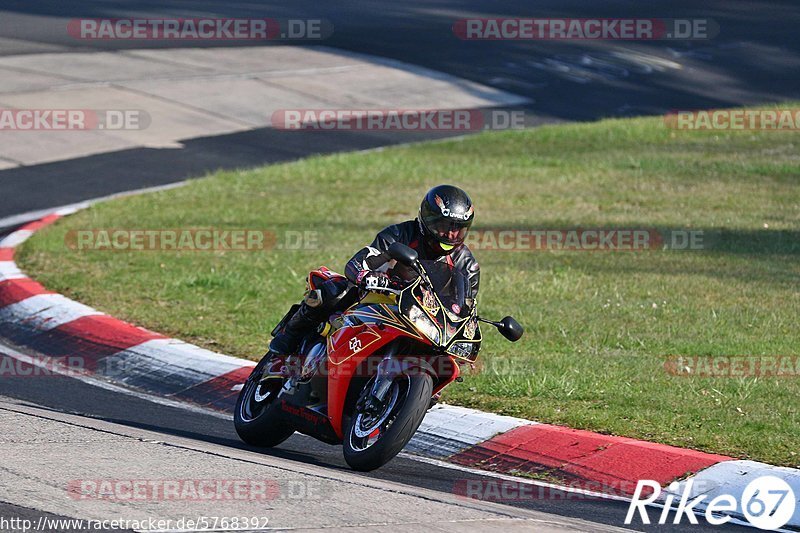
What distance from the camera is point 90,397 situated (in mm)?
8578

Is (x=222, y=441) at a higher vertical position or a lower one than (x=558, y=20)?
lower

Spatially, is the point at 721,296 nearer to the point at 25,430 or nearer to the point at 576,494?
the point at 576,494

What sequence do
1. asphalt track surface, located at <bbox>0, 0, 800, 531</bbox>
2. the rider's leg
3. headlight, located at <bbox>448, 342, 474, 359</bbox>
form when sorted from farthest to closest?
asphalt track surface, located at <bbox>0, 0, 800, 531</bbox>, the rider's leg, headlight, located at <bbox>448, 342, 474, 359</bbox>

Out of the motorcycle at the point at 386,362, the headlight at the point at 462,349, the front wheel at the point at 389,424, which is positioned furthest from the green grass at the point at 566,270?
the front wheel at the point at 389,424

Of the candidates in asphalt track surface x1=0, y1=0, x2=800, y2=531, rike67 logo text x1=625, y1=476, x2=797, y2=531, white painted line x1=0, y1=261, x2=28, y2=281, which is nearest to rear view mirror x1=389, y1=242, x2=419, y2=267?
asphalt track surface x1=0, y1=0, x2=800, y2=531

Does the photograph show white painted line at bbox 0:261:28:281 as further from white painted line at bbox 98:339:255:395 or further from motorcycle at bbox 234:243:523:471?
motorcycle at bbox 234:243:523:471

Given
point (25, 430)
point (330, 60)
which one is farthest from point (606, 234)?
point (330, 60)

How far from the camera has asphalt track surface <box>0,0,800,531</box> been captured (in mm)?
8109

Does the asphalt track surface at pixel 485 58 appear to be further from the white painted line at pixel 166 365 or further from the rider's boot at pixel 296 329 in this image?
the rider's boot at pixel 296 329

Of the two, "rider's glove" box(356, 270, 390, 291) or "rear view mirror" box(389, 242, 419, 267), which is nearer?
"rear view mirror" box(389, 242, 419, 267)

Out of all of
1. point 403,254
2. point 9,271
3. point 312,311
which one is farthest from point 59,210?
point 403,254

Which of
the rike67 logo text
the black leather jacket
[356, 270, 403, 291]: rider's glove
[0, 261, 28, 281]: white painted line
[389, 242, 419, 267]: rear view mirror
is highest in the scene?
[389, 242, 419, 267]: rear view mirror

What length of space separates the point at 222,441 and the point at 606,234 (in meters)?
6.93

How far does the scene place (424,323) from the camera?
656 centimetres
